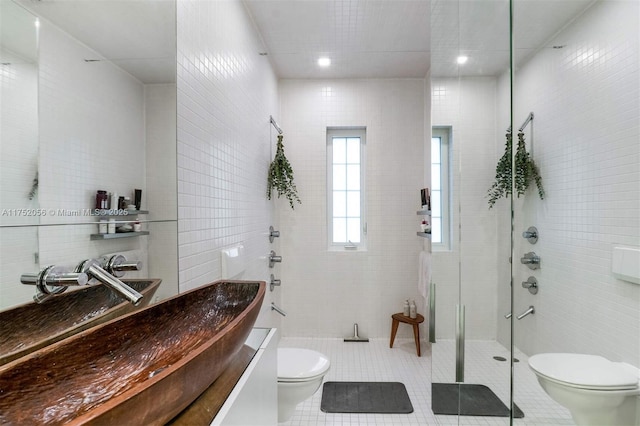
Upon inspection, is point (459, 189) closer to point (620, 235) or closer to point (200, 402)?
point (620, 235)

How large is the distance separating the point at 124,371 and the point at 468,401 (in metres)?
1.37

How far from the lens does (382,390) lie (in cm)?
222

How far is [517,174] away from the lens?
3.33 feet

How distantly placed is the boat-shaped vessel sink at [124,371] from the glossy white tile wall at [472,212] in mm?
899

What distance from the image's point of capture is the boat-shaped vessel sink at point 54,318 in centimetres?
55

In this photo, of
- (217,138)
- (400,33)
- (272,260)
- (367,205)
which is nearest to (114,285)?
(217,138)

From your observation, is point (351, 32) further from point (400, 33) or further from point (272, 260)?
point (272, 260)

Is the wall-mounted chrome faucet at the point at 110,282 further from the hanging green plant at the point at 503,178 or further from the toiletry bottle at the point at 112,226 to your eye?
the hanging green plant at the point at 503,178

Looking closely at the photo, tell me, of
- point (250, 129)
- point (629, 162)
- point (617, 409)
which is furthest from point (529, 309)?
point (250, 129)

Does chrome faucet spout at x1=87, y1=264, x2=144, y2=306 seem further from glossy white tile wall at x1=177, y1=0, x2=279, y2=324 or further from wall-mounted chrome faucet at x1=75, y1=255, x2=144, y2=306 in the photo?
glossy white tile wall at x1=177, y1=0, x2=279, y2=324

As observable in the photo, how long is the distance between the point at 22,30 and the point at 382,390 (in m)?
2.48

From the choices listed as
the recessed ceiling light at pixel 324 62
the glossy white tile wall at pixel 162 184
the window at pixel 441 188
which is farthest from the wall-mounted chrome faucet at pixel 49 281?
the recessed ceiling light at pixel 324 62

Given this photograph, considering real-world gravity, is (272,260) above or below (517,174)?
below

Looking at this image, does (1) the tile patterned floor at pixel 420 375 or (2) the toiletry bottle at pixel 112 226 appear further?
(1) the tile patterned floor at pixel 420 375
